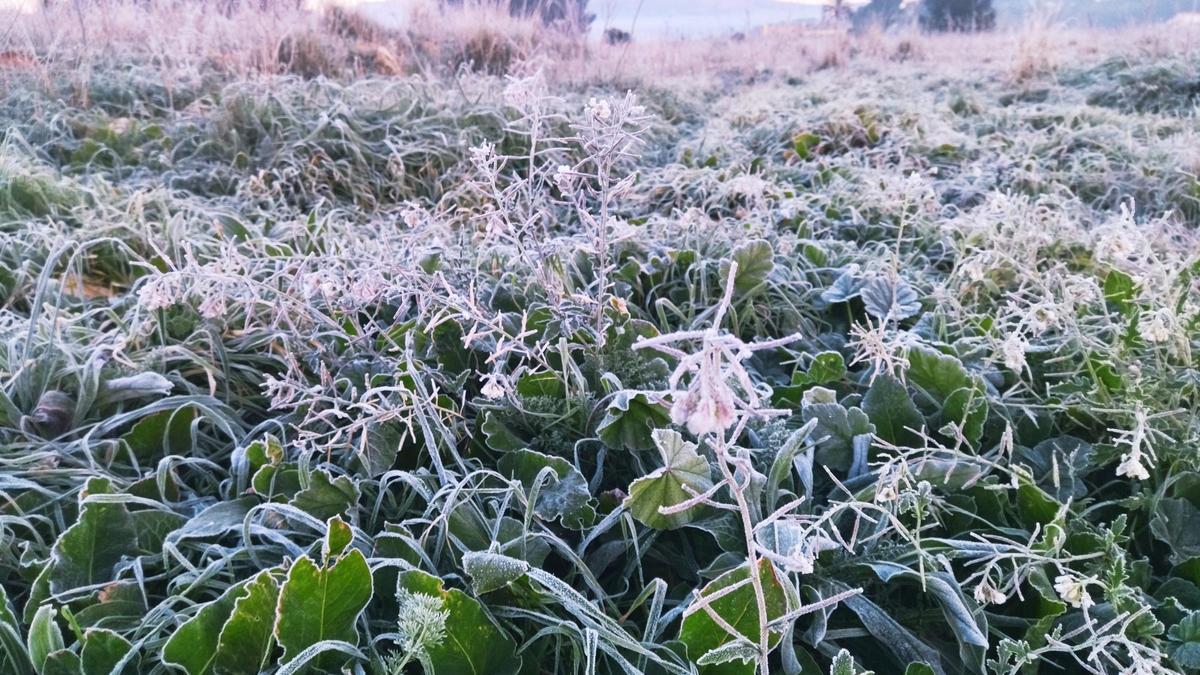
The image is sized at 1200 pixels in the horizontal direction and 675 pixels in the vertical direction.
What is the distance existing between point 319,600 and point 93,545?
1.20 ft

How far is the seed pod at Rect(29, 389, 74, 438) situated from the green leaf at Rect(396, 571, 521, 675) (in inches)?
30.2

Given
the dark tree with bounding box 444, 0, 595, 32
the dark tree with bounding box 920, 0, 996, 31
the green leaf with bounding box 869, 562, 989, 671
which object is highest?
the dark tree with bounding box 920, 0, 996, 31

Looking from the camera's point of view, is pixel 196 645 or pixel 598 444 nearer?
pixel 196 645

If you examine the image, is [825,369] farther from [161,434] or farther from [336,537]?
[161,434]

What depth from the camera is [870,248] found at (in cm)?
197

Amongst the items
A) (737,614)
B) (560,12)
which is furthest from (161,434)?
(560,12)

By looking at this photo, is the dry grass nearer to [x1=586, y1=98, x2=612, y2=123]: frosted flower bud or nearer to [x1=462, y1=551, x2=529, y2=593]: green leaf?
[x1=586, y1=98, x2=612, y2=123]: frosted flower bud

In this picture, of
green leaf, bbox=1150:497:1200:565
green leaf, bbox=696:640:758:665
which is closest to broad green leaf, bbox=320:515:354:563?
green leaf, bbox=696:640:758:665

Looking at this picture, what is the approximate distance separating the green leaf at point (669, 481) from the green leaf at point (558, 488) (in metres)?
0.08

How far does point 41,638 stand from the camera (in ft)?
2.27

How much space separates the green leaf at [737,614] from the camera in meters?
0.65

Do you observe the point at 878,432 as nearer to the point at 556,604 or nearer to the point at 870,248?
the point at 556,604

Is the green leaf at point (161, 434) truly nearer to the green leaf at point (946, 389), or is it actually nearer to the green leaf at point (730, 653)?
the green leaf at point (730, 653)

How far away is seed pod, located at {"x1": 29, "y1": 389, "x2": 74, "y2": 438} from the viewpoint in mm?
1130
